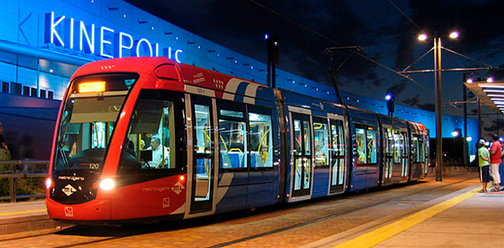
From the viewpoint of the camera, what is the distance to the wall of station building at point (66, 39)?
85.1 ft

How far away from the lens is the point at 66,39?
28.3 meters

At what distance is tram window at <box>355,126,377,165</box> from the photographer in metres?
18.1

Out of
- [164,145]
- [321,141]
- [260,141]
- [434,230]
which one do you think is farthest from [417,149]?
[164,145]

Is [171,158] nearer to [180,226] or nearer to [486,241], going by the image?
[180,226]

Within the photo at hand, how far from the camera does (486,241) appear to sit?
755 centimetres

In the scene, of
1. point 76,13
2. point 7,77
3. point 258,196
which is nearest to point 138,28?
point 76,13

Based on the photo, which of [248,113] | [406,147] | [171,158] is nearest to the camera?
[171,158]

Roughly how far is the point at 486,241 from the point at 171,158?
206 inches

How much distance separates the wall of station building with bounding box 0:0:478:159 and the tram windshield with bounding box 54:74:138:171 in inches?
607

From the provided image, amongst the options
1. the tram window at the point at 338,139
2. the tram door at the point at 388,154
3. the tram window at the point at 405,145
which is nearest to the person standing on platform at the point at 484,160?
the tram window at the point at 338,139

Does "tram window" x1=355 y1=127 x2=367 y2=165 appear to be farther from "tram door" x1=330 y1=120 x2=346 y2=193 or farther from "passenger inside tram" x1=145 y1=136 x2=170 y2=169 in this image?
"passenger inside tram" x1=145 y1=136 x2=170 y2=169

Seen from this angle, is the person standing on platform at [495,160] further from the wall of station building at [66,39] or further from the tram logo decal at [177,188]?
the wall of station building at [66,39]

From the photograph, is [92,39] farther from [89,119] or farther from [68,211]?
[68,211]

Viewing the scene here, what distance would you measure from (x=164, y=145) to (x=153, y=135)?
27 centimetres
